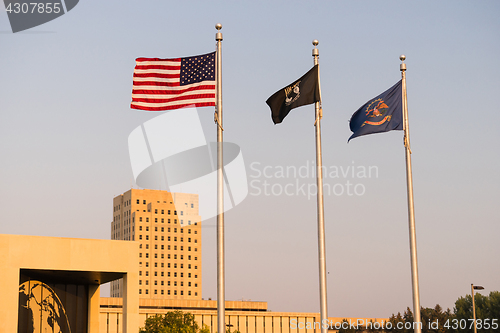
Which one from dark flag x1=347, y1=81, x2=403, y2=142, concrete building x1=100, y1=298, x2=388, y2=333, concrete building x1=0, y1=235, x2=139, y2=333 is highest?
dark flag x1=347, y1=81, x2=403, y2=142

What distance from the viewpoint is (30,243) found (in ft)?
88.9

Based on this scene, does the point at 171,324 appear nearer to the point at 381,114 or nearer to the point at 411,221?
the point at 411,221

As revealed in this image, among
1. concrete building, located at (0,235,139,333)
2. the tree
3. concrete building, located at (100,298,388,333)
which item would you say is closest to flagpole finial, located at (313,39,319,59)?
concrete building, located at (0,235,139,333)

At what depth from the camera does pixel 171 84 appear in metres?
20.5

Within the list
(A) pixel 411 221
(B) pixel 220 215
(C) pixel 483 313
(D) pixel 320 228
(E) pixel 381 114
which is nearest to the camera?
(B) pixel 220 215

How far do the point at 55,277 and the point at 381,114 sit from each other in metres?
19.4

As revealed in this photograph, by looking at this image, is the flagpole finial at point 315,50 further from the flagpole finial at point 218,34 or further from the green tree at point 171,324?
the green tree at point 171,324

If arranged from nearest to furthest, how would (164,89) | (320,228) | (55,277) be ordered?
(320,228) < (164,89) < (55,277)

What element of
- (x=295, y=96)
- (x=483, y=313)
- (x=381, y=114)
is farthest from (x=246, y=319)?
(x=295, y=96)

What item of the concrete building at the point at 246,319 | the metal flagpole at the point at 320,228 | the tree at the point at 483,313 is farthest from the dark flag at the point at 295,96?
the concrete building at the point at 246,319

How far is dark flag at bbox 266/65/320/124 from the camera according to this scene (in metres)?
20.8

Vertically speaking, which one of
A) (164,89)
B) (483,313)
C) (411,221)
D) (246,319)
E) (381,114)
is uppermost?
(164,89)

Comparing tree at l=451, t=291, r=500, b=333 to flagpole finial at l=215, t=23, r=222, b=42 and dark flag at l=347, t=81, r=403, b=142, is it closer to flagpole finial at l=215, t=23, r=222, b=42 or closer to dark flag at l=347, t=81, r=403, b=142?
dark flag at l=347, t=81, r=403, b=142

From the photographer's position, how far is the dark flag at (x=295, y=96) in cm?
2081
